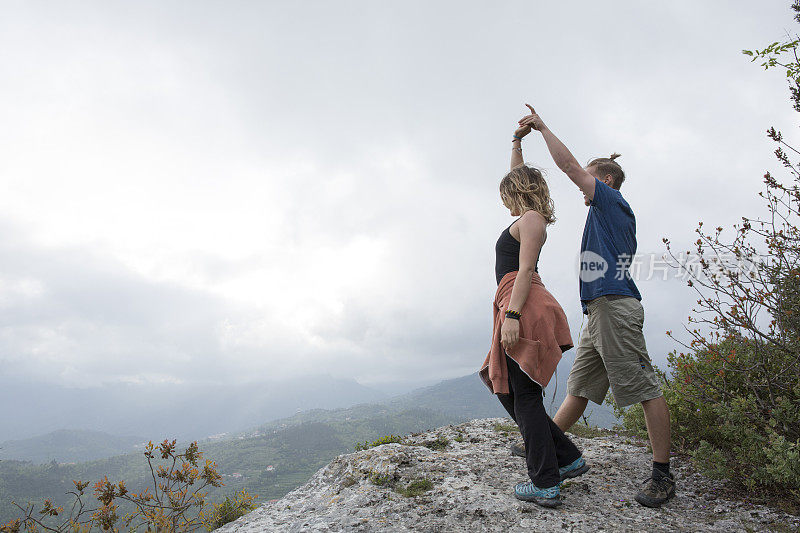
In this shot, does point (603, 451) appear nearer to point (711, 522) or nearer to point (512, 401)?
point (711, 522)

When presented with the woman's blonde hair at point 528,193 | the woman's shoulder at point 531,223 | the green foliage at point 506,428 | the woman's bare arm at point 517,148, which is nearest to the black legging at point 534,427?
the woman's shoulder at point 531,223

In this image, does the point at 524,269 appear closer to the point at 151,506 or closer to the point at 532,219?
the point at 532,219

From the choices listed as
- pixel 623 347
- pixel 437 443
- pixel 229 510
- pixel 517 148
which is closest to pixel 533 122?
pixel 517 148

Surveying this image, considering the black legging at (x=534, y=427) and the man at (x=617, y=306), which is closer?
the black legging at (x=534, y=427)

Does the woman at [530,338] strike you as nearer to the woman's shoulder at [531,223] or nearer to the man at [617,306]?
the woman's shoulder at [531,223]

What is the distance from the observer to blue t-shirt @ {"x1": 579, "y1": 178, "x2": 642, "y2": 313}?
12.8ft

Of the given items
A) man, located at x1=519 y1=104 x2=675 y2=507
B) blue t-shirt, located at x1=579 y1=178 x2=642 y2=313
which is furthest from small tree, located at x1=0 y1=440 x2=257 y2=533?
blue t-shirt, located at x1=579 y1=178 x2=642 y2=313

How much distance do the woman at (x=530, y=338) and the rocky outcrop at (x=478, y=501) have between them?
0.30 metres

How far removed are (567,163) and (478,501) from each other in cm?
324

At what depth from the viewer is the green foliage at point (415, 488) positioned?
4.04 metres

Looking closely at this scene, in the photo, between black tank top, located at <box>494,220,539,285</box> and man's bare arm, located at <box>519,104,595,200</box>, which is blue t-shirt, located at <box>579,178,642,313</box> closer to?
man's bare arm, located at <box>519,104,595,200</box>

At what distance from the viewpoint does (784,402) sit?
3701mm

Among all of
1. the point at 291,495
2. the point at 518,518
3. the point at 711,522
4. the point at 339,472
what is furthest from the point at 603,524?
the point at 291,495

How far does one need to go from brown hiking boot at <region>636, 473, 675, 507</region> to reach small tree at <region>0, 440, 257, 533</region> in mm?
4407
